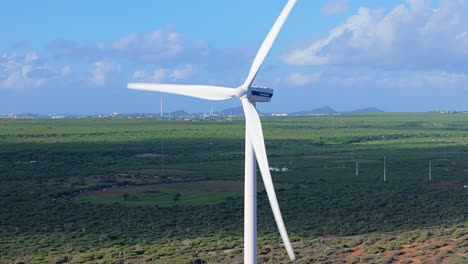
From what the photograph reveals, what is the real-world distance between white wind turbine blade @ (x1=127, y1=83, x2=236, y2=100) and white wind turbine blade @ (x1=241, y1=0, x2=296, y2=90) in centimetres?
94

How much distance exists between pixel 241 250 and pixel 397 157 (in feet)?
282

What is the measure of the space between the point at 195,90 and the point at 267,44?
3940 millimetres

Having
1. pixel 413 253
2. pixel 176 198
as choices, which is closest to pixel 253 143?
pixel 413 253

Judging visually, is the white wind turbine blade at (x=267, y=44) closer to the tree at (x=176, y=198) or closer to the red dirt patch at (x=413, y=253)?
the red dirt patch at (x=413, y=253)

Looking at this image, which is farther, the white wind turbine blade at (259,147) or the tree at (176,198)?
the tree at (176,198)

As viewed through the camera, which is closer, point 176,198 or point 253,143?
point 253,143

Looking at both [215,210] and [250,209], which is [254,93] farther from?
[215,210]

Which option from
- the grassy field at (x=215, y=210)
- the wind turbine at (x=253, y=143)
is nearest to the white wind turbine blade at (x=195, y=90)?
the wind turbine at (x=253, y=143)

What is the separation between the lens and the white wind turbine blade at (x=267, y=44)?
85.3ft

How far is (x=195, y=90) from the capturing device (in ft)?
95.7

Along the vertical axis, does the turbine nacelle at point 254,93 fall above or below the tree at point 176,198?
above

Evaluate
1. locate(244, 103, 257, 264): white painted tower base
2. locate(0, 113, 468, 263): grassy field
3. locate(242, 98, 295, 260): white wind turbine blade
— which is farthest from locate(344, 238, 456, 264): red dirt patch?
locate(242, 98, 295, 260): white wind turbine blade

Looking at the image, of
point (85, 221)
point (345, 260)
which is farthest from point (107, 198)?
point (345, 260)

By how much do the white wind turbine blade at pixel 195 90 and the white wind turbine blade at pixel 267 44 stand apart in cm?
94
